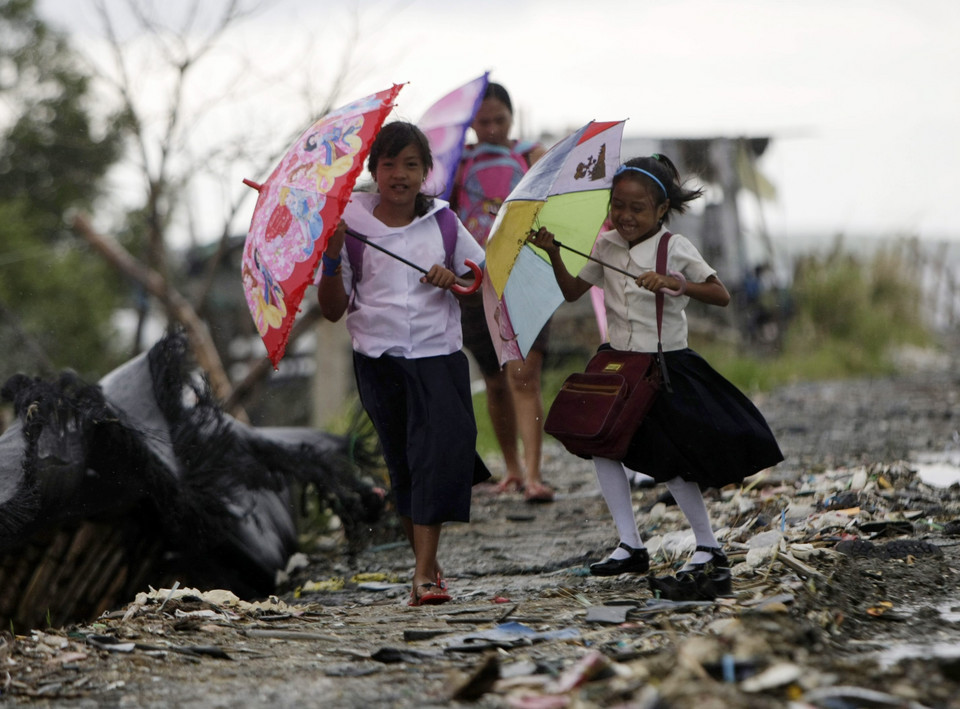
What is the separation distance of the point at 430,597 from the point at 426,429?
57 cm

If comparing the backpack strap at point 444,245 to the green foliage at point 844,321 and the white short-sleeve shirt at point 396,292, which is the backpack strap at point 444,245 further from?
the green foliage at point 844,321

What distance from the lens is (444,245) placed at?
13.5 ft

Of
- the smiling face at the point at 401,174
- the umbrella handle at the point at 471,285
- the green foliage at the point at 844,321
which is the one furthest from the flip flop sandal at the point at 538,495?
the green foliage at the point at 844,321

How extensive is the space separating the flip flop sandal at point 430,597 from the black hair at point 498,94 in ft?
8.29

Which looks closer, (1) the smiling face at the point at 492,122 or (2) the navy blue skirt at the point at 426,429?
(2) the navy blue skirt at the point at 426,429

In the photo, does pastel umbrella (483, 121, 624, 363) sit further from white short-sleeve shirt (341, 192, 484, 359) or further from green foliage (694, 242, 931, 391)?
green foliage (694, 242, 931, 391)

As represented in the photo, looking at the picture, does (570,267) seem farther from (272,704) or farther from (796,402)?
(796,402)

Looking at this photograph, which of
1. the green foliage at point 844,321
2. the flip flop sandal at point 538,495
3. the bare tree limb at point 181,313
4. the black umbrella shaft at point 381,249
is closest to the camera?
the black umbrella shaft at point 381,249

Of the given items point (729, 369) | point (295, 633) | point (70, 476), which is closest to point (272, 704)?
point (295, 633)

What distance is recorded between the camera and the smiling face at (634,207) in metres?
3.80

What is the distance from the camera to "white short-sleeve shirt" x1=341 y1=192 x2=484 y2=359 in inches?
159

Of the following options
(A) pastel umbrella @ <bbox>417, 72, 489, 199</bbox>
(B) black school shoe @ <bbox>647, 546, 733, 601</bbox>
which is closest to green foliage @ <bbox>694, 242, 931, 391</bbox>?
(A) pastel umbrella @ <bbox>417, 72, 489, 199</bbox>

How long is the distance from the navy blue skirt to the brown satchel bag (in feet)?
A: 1.15

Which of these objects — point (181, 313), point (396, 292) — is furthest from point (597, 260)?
point (181, 313)
